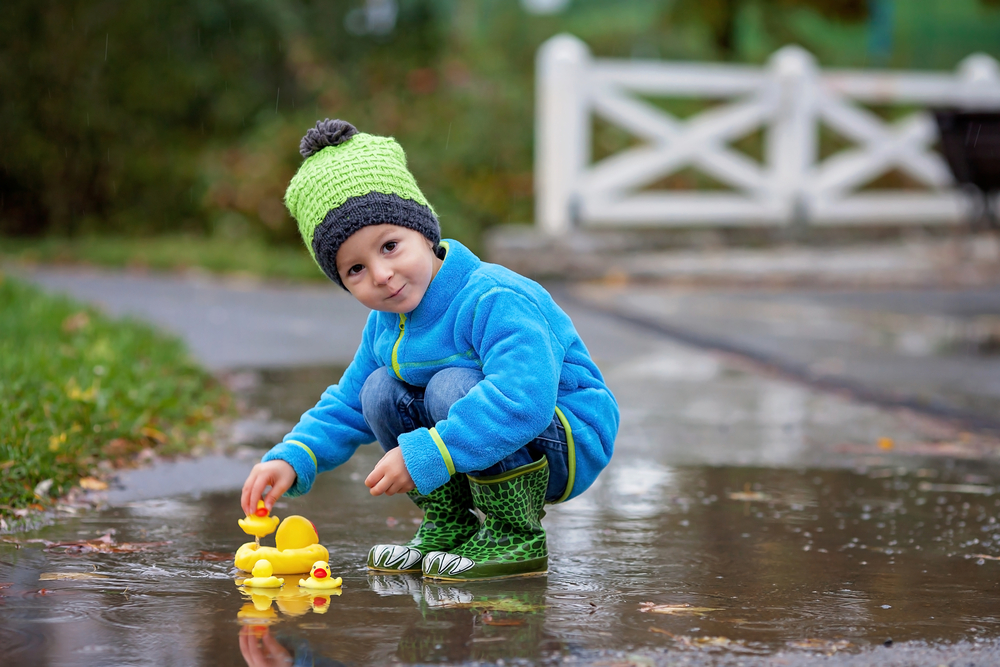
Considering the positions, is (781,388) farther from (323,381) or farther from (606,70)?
(606,70)

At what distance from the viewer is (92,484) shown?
11.4 feet

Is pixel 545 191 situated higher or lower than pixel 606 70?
lower

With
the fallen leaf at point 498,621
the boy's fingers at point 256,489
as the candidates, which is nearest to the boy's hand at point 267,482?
the boy's fingers at point 256,489

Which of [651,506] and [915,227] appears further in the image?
[915,227]

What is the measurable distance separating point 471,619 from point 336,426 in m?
0.71

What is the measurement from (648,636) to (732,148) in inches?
414

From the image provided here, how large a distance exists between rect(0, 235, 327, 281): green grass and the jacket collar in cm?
726

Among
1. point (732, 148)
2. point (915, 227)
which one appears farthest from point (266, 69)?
point (915, 227)

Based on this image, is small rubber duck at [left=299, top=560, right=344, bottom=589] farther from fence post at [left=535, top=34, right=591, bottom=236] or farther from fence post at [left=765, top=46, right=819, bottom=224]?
fence post at [left=765, top=46, right=819, bottom=224]

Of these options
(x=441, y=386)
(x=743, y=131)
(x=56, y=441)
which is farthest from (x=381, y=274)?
(x=743, y=131)

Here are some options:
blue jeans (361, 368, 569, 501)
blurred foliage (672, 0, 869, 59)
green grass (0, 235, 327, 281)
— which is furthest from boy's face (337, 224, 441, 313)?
blurred foliage (672, 0, 869, 59)

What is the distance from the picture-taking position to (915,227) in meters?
10.9

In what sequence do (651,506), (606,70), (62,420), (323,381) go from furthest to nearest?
(606,70) < (323,381) < (62,420) < (651,506)

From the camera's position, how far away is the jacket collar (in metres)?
2.71
